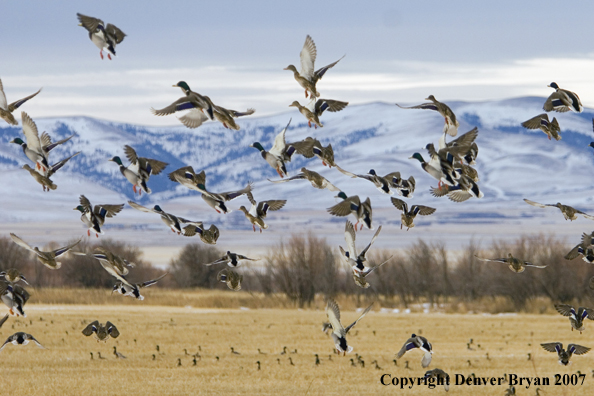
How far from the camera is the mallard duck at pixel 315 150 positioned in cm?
1409

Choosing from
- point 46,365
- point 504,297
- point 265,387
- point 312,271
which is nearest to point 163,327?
point 46,365

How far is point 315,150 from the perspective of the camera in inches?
563

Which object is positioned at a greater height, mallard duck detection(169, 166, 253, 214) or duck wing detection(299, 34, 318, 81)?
duck wing detection(299, 34, 318, 81)

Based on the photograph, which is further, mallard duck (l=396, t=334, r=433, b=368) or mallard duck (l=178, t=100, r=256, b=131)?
mallard duck (l=396, t=334, r=433, b=368)

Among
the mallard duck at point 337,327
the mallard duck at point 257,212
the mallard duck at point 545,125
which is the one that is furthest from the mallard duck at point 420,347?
the mallard duck at point 545,125

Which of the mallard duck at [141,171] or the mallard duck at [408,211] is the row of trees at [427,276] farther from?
the mallard duck at [141,171]

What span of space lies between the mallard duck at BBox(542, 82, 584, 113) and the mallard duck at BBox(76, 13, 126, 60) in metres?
6.51

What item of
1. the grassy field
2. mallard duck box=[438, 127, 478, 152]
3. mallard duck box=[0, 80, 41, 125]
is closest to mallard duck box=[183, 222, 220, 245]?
mallard duck box=[0, 80, 41, 125]

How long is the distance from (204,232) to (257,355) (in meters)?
16.5

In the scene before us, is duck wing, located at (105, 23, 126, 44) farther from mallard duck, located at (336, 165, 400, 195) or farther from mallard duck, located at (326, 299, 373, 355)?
mallard duck, located at (326, 299, 373, 355)

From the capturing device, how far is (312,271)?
6334 centimetres

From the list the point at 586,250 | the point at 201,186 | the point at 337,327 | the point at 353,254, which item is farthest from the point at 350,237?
the point at 586,250

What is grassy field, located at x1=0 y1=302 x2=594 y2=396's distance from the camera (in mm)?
22656

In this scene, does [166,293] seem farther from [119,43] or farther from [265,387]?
[119,43]
